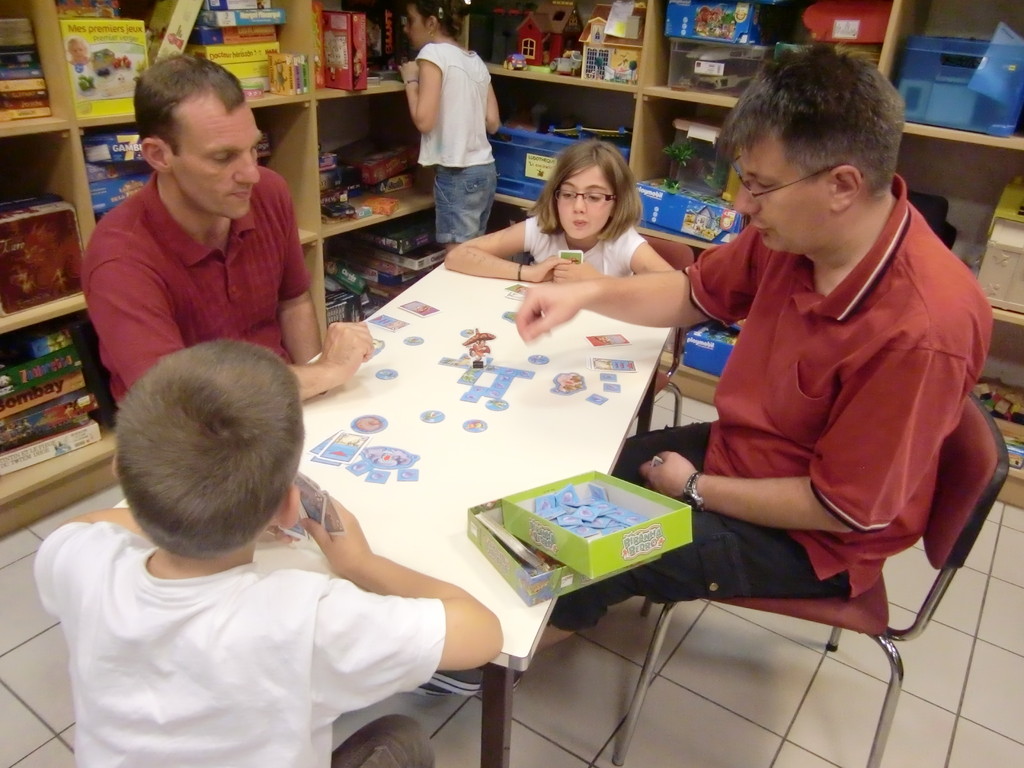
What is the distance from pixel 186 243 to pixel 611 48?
219cm

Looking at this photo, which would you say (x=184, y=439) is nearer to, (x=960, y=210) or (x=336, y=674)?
(x=336, y=674)

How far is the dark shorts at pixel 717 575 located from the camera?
1455 millimetres

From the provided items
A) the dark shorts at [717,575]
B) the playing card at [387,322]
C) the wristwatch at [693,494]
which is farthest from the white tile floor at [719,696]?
the playing card at [387,322]

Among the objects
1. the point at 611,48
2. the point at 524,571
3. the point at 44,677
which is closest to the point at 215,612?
the point at 524,571

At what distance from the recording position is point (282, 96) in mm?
2801

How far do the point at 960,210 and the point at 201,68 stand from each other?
2694mm

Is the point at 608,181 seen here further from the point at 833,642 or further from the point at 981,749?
the point at 981,749

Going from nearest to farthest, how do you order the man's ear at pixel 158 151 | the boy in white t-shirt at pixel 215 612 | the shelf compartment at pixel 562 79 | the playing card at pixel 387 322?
the boy in white t-shirt at pixel 215 612 → the man's ear at pixel 158 151 → the playing card at pixel 387 322 → the shelf compartment at pixel 562 79

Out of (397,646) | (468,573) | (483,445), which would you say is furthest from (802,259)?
(397,646)

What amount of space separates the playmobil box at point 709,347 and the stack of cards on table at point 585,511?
2.08m

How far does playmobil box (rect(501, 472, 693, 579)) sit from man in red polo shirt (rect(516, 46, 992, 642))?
13.0 inches

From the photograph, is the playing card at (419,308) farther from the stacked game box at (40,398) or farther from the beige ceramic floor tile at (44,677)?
the beige ceramic floor tile at (44,677)

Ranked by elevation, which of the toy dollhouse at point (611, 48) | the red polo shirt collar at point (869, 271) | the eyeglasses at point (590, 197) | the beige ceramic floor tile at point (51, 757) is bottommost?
the beige ceramic floor tile at point (51, 757)

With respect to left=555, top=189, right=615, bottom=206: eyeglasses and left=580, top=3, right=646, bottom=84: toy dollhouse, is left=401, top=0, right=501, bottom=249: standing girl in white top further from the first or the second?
left=555, top=189, right=615, bottom=206: eyeglasses
